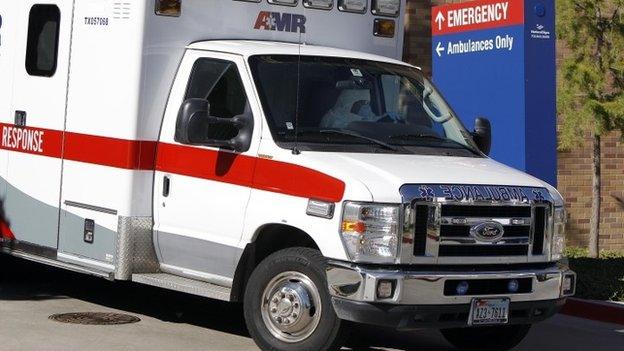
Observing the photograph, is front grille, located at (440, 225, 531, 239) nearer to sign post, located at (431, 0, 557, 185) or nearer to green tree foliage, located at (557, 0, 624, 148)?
sign post, located at (431, 0, 557, 185)

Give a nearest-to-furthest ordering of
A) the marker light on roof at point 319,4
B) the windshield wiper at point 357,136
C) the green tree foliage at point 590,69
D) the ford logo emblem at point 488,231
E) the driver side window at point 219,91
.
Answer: the ford logo emblem at point 488,231
the windshield wiper at point 357,136
the driver side window at point 219,91
the marker light on roof at point 319,4
the green tree foliage at point 590,69

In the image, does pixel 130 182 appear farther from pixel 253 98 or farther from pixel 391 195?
pixel 391 195

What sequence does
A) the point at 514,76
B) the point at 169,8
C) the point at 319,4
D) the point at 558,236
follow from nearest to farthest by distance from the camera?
1. the point at 558,236
2. the point at 169,8
3. the point at 319,4
4. the point at 514,76

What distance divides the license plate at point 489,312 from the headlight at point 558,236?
0.58 metres

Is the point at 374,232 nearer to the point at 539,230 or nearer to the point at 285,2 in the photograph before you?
the point at 539,230

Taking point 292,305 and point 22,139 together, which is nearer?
point 292,305

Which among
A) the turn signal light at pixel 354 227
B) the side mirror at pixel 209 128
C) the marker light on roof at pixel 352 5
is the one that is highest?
the marker light on roof at pixel 352 5

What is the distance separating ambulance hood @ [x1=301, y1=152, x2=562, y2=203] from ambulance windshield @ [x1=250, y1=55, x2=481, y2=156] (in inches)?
8.7

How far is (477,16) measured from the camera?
1327cm

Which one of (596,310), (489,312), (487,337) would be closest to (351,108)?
(489,312)

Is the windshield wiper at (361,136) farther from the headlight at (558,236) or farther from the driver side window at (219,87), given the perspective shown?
the headlight at (558,236)

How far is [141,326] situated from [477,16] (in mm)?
4842

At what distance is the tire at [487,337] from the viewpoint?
33.0ft

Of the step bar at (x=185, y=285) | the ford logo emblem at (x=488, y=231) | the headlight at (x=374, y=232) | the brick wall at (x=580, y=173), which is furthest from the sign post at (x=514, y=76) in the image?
the headlight at (x=374, y=232)
